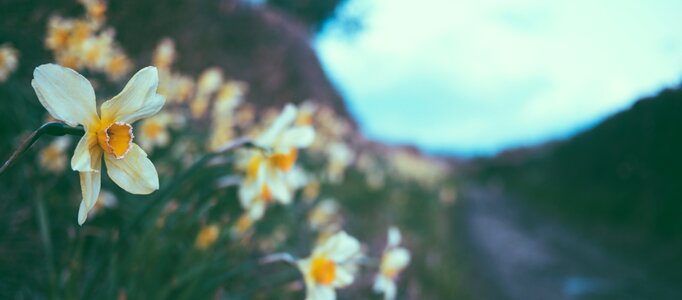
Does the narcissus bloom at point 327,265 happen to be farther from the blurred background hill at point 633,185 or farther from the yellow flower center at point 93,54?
the blurred background hill at point 633,185

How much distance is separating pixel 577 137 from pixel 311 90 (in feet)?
17.5

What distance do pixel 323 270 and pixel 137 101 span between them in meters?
0.62

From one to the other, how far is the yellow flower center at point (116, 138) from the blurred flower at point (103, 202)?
102 cm

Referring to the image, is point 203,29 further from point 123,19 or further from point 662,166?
point 662,166

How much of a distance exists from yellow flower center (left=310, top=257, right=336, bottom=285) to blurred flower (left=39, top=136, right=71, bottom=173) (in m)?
1.15

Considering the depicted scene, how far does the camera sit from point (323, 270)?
1.07m

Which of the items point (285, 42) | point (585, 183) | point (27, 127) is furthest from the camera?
point (285, 42)

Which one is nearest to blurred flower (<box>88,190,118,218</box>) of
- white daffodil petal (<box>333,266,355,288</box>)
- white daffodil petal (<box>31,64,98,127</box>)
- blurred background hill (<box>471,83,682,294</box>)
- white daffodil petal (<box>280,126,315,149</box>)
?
white daffodil petal (<box>280,126,315,149</box>)

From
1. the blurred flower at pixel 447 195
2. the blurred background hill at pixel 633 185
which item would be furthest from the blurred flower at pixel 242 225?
the blurred flower at pixel 447 195

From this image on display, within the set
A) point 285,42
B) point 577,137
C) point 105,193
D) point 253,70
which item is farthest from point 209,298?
point 577,137

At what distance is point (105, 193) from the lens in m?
1.57

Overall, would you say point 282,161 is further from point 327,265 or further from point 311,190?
point 311,190

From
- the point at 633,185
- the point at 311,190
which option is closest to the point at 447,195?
the point at 633,185

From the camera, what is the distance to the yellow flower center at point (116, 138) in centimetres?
63
